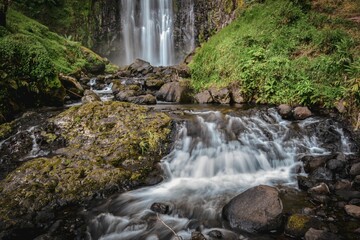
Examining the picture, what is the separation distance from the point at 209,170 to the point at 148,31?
18.5 m

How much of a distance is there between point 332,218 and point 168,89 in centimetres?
781

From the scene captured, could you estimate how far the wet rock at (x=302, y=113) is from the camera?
766cm

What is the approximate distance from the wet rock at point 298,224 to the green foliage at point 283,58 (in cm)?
411

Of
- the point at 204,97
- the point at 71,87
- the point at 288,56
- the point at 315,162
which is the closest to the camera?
the point at 315,162

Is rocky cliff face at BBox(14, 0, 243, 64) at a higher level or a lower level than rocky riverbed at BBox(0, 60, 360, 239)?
higher

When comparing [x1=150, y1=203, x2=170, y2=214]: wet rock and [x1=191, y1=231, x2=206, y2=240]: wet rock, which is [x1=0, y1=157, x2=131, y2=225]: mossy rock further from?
[x1=191, y1=231, x2=206, y2=240]: wet rock

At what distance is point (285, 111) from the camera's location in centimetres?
785

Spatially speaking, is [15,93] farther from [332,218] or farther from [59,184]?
[332,218]

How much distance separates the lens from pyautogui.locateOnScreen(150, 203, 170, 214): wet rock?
4.96m

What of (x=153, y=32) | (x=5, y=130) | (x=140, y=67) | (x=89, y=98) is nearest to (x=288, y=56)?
(x=89, y=98)

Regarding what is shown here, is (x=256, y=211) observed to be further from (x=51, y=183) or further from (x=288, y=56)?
(x=288, y=56)

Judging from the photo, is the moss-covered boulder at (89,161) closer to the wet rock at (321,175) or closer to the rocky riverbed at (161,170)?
the rocky riverbed at (161,170)

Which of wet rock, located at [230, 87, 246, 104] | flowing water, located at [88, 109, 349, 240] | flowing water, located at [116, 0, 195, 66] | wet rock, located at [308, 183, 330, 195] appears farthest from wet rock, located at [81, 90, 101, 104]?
flowing water, located at [116, 0, 195, 66]

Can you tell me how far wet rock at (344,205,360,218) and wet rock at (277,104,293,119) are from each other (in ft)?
12.0
